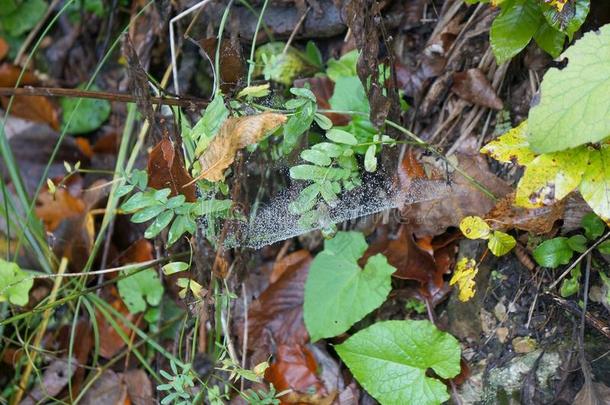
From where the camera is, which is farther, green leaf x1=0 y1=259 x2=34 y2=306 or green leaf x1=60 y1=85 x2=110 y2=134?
green leaf x1=60 y1=85 x2=110 y2=134

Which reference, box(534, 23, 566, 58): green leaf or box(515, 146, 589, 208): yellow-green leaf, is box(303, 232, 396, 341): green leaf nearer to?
box(515, 146, 589, 208): yellow-green leaf

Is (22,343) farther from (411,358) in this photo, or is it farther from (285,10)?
(285,10)

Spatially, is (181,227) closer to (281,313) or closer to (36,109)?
(281,313)

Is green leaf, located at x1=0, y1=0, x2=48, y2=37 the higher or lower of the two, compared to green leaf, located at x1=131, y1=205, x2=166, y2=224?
higher

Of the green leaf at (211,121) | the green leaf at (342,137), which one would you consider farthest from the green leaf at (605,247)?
the green leaf at (211,121)

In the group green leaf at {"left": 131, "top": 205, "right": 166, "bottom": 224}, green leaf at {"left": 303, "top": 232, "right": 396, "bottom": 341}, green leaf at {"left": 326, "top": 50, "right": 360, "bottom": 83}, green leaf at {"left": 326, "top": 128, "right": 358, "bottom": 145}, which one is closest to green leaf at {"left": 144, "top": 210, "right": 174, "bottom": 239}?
green leaf at {"left": 131, "top": 205, "right": 166, "bottom": 224}

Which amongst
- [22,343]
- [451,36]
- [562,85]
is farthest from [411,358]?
[22,343]

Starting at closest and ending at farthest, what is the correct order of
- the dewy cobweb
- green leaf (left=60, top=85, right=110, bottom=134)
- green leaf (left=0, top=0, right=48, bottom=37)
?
the dewy cobweb, green leaf (left=60, top=85, right=110, bottom=134), green leaf (left=0, top=0, right=48, bottom=37)
